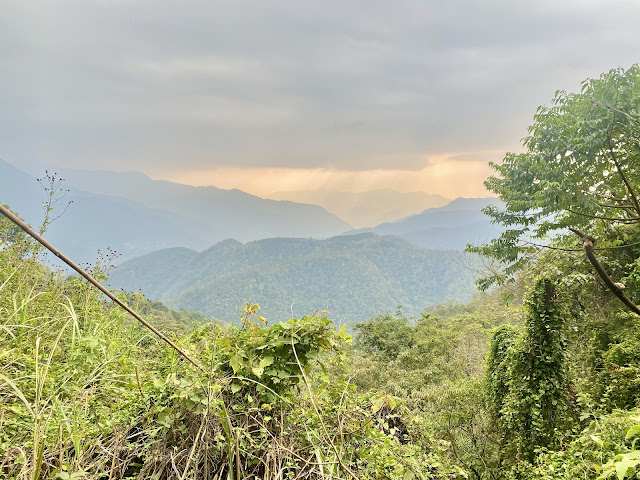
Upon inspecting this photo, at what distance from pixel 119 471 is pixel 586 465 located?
3.53m

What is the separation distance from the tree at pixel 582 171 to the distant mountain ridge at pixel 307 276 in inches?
2484

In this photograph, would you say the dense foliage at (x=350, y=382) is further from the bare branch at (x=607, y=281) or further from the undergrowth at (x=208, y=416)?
the bare branch at (x=607, y=281)

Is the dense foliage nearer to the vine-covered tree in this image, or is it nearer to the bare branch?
the vine-covered tree

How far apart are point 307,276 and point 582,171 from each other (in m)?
107

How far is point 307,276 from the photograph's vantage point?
112875mm

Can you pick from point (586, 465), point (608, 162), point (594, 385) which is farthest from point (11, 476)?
point (608, 162)

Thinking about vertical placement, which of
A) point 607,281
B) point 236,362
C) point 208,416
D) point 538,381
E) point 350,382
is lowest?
point 538,381

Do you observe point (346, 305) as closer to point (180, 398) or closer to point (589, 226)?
point (589, 226)

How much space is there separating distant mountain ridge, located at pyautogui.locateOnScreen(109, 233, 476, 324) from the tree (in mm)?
63086

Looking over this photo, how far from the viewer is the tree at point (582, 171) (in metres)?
6.34

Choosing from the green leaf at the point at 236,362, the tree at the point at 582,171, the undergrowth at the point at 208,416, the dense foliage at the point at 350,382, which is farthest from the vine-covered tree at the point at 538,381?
the green leaf at the point at 236,362

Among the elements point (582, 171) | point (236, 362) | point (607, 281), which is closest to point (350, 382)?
point (236, 362)

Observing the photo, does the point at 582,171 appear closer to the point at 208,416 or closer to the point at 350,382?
the point at 350,382

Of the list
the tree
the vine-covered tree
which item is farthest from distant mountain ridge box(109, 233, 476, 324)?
A: the vine-covered tree
